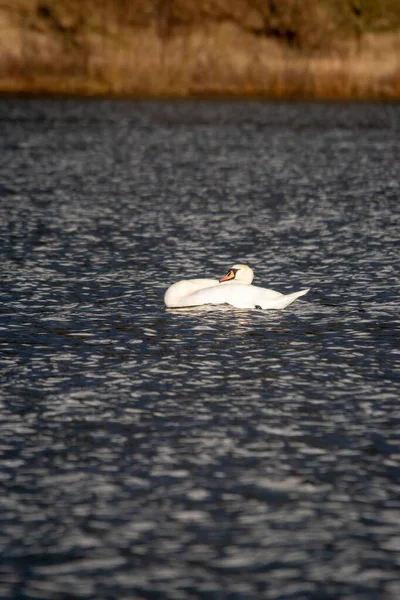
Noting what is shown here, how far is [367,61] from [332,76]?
2.39 m

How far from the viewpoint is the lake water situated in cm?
870

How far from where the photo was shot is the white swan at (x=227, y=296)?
17094 mm

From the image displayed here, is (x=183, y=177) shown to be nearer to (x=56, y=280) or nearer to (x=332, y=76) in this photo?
(x=56, y=280)

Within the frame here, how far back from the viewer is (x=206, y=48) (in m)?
82.1

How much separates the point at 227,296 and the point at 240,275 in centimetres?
76

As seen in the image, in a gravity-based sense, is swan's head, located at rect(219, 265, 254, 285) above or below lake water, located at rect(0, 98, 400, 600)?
above

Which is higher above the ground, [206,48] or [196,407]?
[206,48]

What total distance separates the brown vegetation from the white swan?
65339 millimetres

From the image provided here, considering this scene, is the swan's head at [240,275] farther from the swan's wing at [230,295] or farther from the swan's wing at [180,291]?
the swan's wing at [230,295]

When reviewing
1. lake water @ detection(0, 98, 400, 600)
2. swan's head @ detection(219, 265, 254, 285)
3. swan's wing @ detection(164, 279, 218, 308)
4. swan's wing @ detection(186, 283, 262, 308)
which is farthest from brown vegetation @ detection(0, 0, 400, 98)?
swan's wing @ detection(186, 283, 262, 308)

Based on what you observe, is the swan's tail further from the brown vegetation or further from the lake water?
the brown vegetation

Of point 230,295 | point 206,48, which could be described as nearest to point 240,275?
point 230,295

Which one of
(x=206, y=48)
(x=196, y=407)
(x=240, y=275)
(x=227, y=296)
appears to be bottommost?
(x=196, y=407)

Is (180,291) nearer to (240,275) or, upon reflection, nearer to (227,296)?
(227,296)
